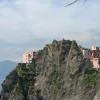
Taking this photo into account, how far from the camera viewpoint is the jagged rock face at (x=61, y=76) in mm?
72500

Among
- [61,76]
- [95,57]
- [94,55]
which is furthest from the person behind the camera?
[94,55]

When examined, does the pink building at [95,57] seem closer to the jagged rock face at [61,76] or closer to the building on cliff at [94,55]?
the building on cliff at [94,55]

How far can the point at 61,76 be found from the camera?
7762 cm

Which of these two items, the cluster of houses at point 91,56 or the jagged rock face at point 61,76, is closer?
the jagged rock face at point 61,76

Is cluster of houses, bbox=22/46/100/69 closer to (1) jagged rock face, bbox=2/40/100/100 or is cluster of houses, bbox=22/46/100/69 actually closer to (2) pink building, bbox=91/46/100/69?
(2) pink building, bbox=91/46/100/69

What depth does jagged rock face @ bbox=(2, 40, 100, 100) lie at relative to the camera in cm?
7250

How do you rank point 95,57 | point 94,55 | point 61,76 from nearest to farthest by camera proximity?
point 61,76 < point 95,57 < point 94,55

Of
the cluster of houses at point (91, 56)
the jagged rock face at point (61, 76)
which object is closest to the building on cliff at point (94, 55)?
the cluster of houses at point (91, 56)

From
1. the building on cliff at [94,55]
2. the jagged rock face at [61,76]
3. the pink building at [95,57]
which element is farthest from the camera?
the building on cliff at [94,55]

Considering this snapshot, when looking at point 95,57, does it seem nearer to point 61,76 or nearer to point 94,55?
point 94,55

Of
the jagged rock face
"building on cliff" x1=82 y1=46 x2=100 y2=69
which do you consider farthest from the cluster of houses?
the jagged rock face

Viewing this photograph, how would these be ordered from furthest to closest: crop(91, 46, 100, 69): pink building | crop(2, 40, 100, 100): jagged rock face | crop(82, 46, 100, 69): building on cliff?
1. crop(82, 46, 100, 69): building on cliff
2. crop(91, 46, 100, 69): pink building
3. crop(2, 40, 100, 100): jagged rock face

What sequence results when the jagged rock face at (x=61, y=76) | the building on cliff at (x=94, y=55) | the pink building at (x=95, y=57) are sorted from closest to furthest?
1. the jagged rock face at (x=61, y=76)
2. the pink building at (x=95, y=57)
3. the building on cliff at (x=94, y=55)

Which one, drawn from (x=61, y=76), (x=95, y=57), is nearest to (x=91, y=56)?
(x=95, y=57)
